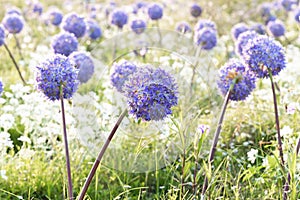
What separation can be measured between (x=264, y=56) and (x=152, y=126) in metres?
1.08

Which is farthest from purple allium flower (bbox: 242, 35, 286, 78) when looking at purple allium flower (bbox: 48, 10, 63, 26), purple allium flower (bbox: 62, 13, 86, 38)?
purple allium flower (bbox: 48, 10, 63, 26)

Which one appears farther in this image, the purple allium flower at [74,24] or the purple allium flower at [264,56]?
the purple allium flower at [74,24]

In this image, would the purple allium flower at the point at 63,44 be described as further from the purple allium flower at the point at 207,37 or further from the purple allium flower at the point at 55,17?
the purple allium flower at the point at 55,17

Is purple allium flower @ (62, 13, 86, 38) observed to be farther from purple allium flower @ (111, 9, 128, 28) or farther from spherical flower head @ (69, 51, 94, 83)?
purple allium flower @ (111, 9, 128, 28)

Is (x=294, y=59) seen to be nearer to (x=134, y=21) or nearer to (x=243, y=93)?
(x=134, y=21)

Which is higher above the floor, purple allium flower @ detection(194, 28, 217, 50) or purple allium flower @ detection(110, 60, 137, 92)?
purple allium flower @ detection(194, 28, 217, 50)

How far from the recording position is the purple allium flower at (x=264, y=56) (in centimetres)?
238

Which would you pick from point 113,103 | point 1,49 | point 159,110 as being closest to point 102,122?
point 113,103

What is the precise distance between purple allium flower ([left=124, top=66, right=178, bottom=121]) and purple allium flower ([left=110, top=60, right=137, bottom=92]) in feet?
2.82

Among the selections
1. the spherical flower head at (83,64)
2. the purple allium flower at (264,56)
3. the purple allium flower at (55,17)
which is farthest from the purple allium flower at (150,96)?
the purple allium flower at (55,17)

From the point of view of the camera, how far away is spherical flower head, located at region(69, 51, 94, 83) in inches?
127

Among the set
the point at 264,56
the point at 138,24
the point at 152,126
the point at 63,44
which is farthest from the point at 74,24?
the point at 264,56

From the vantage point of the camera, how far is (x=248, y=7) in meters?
7.53

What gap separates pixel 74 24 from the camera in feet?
12.6
